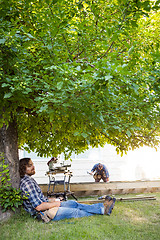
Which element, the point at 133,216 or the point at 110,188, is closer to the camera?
the point at 133,216

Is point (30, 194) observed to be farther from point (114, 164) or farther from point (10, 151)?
point (114, 164)

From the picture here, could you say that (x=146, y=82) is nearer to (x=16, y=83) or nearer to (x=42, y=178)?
(x=16, y=83)

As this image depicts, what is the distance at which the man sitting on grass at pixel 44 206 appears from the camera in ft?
15.0

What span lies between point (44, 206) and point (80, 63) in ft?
9.35

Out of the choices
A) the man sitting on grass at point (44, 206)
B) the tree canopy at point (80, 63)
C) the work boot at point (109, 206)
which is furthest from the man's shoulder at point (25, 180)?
the work boot at point (109, 206)

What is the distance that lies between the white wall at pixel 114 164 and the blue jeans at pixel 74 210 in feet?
27.7

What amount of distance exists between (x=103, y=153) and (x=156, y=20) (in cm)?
1059

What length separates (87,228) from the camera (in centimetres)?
426

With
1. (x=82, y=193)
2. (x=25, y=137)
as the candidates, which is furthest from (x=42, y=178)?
(x=25, y=137)

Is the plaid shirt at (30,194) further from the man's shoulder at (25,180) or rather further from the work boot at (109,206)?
the work boot at (109,206)

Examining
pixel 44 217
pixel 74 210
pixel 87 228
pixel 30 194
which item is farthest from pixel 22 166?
pixel 87 228

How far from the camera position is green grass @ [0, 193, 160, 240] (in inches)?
156

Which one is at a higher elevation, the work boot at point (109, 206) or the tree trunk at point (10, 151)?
the tree trunk at point (10, 151)

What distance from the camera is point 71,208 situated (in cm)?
498
